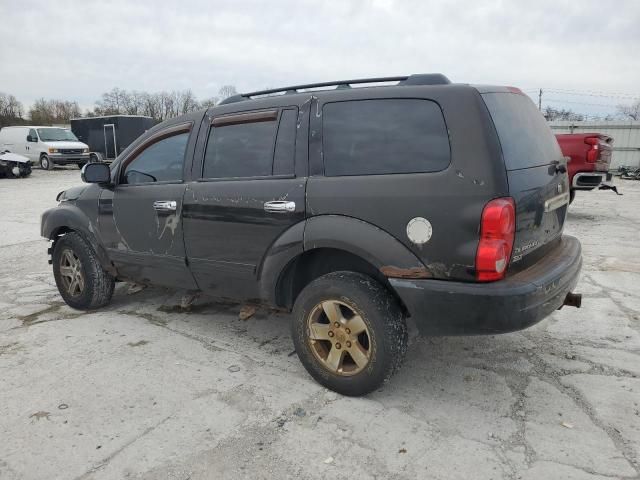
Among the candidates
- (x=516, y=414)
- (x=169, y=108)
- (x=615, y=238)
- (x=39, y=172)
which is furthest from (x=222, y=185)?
(x=169, y=108)

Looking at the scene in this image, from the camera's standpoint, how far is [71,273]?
4656 mm

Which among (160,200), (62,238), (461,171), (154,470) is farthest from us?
(62,238)

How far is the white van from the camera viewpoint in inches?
884

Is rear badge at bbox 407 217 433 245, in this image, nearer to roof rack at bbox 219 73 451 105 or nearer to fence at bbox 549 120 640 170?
roof rack at bbox 219 73 451 105

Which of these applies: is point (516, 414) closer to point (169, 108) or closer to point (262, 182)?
point (262, 182)

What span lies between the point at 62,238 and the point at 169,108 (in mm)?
63622

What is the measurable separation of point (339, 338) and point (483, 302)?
91 cm

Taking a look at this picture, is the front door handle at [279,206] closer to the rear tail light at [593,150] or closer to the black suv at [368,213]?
the black suv at [368,213]

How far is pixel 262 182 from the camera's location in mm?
3270

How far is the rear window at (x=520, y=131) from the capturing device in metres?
2.67

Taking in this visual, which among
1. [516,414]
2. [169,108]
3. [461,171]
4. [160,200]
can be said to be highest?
[169,108]

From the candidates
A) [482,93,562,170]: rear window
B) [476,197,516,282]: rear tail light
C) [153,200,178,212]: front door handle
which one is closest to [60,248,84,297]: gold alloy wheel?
[153,200,178,212]: front door handle

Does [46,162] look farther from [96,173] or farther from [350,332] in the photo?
[350,332]

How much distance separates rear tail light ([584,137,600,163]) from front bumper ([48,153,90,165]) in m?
21.4
